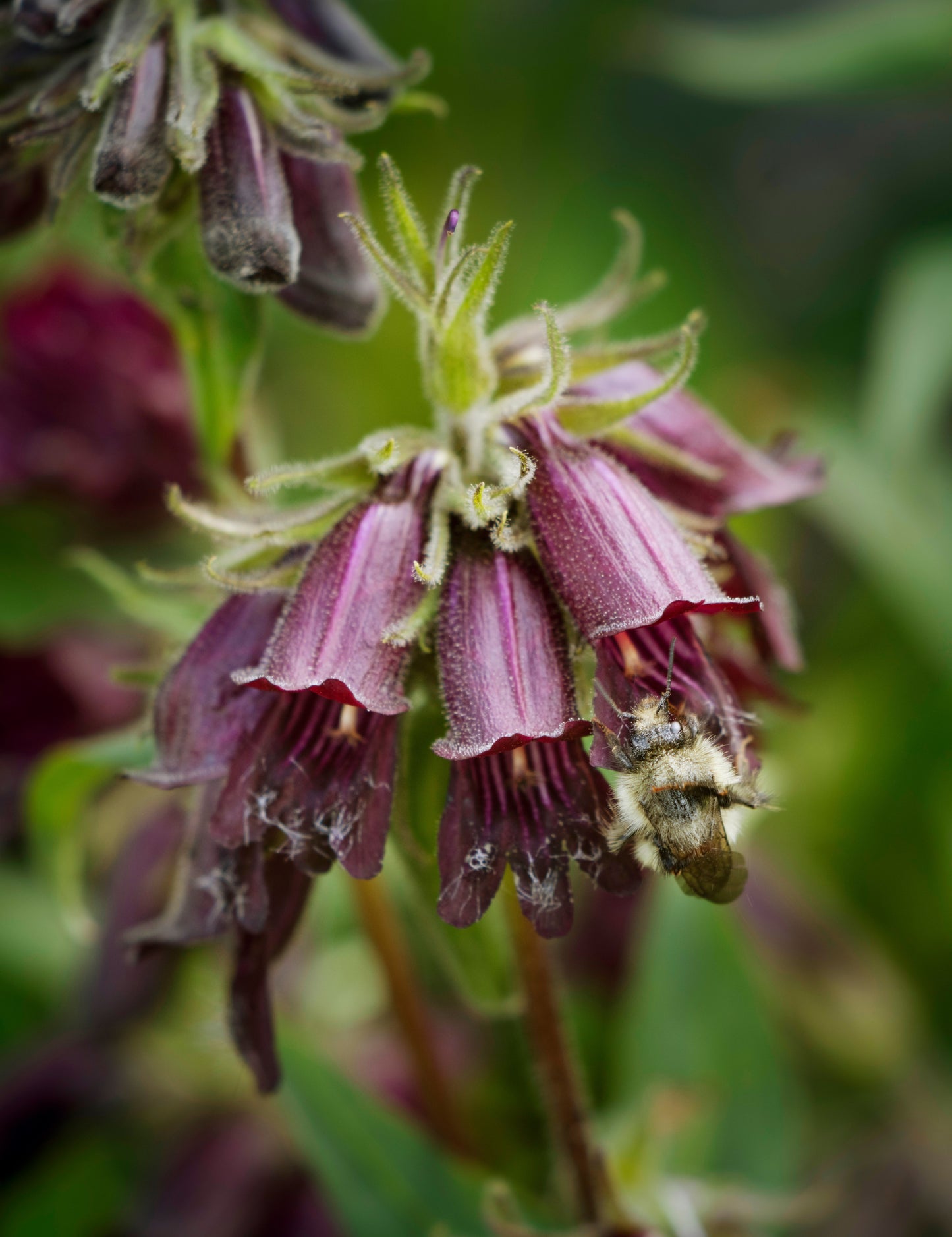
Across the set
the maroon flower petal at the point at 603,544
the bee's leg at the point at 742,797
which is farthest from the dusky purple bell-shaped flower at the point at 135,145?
the bee's leg at the point at 742,797

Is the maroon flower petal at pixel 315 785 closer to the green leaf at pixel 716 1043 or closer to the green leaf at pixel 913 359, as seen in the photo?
the green leaf at pixel 716 1043

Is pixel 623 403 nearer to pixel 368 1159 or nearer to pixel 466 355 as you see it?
pixel 466 355

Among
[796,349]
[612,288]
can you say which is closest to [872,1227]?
[612,288]

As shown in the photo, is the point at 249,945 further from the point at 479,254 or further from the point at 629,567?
the point at 479,254

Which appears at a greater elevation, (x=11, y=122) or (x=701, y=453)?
(x=11, y=122)

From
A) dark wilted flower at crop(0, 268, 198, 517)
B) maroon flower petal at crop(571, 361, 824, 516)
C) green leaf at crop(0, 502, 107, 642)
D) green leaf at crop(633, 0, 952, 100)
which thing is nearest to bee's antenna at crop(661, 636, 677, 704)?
maroon flower petal at crop(571, 361, 824, 516)

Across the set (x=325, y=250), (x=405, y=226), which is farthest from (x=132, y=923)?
(x=405, y=226)

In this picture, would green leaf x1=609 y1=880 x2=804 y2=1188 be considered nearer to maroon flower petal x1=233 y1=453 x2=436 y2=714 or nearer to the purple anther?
maroon flower petal x1=233 y1=453 x2=436 y2=714
